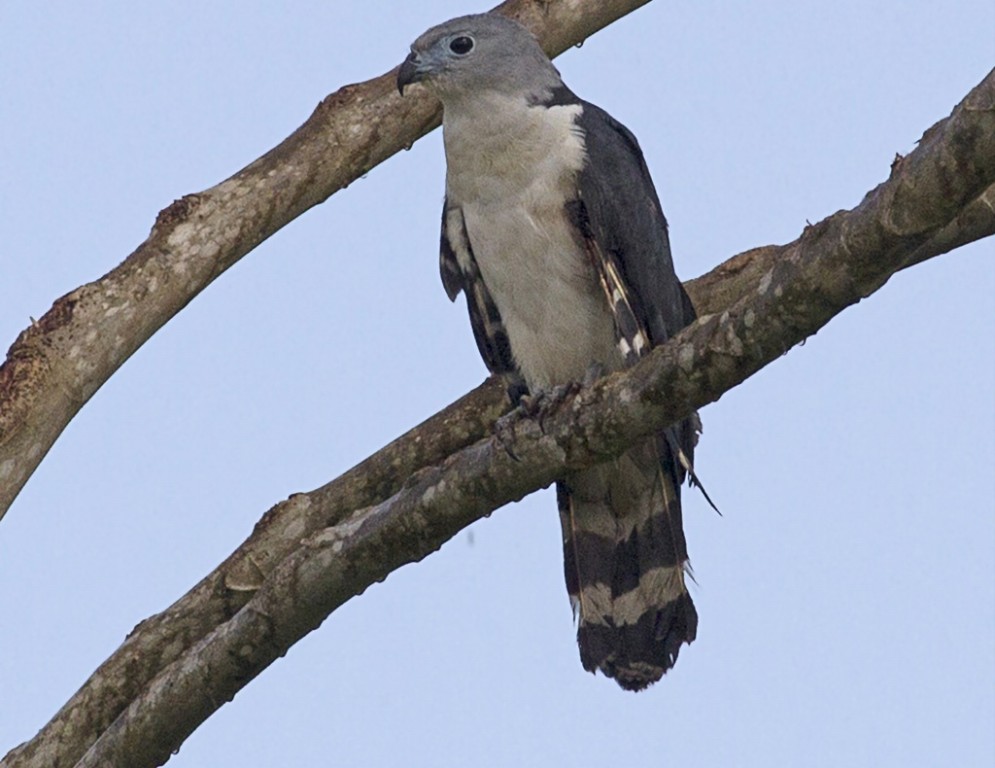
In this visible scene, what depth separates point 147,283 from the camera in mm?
5055

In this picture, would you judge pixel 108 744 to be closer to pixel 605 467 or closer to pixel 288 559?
pixel 288 559

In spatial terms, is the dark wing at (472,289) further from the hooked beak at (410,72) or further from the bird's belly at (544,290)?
the hooked beak at (410,72)

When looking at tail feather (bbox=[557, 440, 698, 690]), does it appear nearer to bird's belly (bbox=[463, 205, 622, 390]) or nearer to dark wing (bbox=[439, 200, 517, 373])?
bird's belly (bbox=[463, 205, 622, 390])

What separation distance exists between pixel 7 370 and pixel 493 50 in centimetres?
241

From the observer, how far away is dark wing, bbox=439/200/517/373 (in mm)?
6094

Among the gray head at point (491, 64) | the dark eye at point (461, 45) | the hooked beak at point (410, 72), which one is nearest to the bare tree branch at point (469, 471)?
the hooked beak at point (410, 72)

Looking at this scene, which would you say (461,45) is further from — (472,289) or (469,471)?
(469,471)

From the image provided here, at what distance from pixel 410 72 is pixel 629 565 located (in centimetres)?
211

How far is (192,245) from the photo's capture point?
17.0 feet

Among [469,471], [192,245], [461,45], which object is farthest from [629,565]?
[461,45]

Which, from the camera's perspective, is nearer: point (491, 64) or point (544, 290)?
point (544, 290)

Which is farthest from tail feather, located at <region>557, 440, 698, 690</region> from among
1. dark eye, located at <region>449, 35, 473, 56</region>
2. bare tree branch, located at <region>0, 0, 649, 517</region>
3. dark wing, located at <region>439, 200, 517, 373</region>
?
dark eye, located at <region>449, 35, 473, 56</region>

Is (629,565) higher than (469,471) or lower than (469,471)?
higher

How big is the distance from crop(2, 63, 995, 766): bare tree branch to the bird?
706 millimetres
